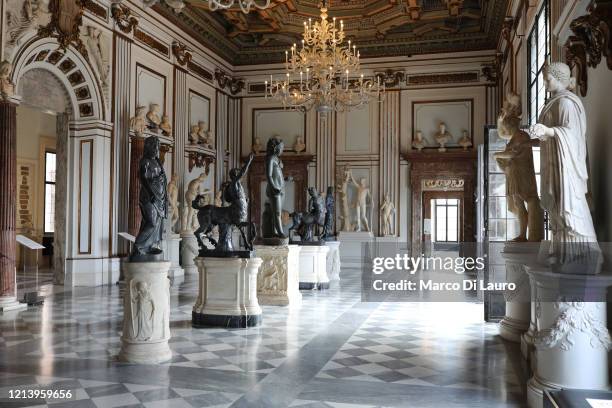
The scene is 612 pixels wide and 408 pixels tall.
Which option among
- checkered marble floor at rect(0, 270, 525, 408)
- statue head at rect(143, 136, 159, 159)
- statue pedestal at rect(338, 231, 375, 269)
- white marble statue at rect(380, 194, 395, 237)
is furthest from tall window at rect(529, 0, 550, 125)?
statue pedestal at rect(338, 231, 375, 269)

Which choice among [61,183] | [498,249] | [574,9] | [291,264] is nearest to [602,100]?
[574,9]

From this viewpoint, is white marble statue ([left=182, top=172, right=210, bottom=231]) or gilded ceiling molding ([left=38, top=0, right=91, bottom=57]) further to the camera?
white marble statue ([left=182, top=172, right=210, bottom=231])

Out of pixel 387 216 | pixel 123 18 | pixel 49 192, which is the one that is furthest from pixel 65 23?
pixel 387 216

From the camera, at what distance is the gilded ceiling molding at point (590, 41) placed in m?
4.54

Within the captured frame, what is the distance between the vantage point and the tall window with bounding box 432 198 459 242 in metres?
24.6

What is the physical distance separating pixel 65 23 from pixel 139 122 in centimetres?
273

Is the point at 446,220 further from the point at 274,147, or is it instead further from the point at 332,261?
the point at 274,147

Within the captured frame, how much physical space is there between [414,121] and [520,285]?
12.2m

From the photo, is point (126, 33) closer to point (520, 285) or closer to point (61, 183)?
point (61, 183)

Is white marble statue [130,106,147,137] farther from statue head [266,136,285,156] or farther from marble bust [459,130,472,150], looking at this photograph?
marble bust [459,130,472,150]

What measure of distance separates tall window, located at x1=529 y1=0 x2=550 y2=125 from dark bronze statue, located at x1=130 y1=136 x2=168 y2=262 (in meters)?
6.45

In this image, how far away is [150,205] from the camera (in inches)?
222

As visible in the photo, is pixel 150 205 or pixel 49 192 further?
pixel 49 192

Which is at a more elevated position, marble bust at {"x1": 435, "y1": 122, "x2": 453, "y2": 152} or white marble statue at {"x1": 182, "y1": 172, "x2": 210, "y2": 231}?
marble bust at {"x1": 435, "y1": 122, "x2": 453, "y2": 152}
